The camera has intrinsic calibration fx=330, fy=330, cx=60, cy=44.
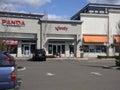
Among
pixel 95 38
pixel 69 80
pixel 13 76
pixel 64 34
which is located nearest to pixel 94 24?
pixel 95 38

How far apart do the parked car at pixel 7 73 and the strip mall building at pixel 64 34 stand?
44.9m

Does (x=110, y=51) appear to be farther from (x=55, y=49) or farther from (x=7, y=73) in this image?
(x=7, y=73)

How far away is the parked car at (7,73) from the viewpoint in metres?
9.95

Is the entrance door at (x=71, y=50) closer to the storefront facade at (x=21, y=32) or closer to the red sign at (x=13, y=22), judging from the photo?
the storefront facade at (x=21, y=32)

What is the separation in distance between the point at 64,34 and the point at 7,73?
49.2 m

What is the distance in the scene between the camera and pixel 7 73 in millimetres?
9992

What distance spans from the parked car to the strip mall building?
44.9 meters

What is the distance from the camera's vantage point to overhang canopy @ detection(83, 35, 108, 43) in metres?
59.6

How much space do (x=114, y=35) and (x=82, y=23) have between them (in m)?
6.71

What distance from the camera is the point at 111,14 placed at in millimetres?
61500

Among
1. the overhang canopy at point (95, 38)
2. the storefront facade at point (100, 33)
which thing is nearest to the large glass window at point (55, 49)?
the storefront facade at point (100, 33)

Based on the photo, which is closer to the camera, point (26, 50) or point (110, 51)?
point (26, 50)

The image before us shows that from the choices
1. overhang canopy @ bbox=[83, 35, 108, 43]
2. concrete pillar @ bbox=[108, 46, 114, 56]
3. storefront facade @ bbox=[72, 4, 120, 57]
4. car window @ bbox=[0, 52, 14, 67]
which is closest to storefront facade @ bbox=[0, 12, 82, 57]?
overhang canopy @ bbox=[83, 35, 108, 43]

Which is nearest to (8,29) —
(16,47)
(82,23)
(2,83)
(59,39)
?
(16,47)
